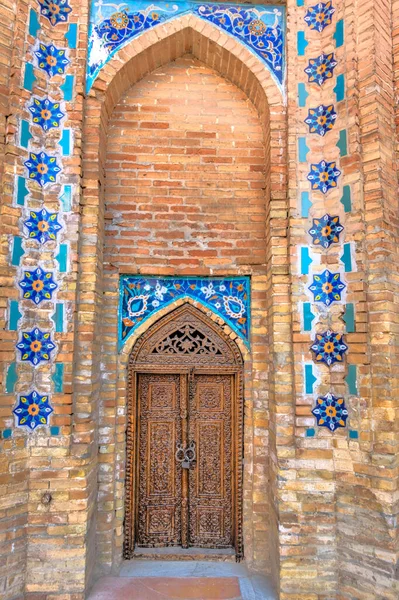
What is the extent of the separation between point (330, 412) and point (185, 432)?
130 cm

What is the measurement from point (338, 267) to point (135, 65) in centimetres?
249

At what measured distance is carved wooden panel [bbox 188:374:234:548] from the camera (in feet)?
12.2

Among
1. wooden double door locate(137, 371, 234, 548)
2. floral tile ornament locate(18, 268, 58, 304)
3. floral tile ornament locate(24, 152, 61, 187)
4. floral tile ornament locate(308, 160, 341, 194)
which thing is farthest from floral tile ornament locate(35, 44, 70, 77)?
wooden double door locate(137, 371, 234, 548)

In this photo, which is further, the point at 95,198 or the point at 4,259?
the point at 95,198

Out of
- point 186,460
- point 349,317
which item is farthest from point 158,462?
point 349,317

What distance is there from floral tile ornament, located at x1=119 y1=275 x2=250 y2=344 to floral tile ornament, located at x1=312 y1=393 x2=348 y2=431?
0.83 m

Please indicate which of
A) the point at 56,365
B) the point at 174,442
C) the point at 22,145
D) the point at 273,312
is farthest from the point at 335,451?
the point at 22,145

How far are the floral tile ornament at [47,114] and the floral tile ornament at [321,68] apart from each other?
2086 millimetres

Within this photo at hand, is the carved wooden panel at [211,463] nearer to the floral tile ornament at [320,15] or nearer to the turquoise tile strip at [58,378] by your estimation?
the turquoise tile strip at [58,378]

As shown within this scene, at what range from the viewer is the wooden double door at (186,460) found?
3719 mm

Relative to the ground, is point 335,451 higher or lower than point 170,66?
lower

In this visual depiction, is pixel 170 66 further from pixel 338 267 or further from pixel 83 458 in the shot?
pixel 83 458

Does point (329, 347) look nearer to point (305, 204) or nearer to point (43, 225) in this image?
point (305, 204)

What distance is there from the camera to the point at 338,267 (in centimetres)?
326
